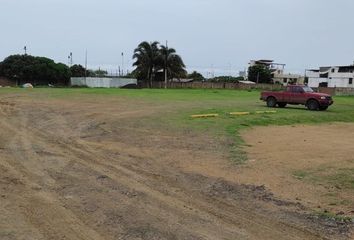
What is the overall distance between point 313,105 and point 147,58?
59086 millimetres

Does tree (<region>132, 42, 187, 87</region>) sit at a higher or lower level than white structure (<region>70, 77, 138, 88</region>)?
higher

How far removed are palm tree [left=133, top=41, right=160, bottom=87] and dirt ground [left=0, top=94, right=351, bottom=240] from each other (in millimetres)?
75879

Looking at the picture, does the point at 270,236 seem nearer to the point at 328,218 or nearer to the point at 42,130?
the point at 328,218

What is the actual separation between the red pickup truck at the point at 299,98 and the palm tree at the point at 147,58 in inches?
2205

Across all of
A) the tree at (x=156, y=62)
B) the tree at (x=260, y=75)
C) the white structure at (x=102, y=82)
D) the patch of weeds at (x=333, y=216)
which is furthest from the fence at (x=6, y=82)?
the patch of weeds at (x=333, y=216)

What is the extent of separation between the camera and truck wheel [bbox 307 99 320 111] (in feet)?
112

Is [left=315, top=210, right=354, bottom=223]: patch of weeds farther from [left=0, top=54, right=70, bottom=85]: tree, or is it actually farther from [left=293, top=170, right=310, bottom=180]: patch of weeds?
[left=0, top=54, right=70, bottom=85]: tree

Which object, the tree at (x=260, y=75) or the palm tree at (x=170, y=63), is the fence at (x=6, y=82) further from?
the tree at (x=260, y=75)

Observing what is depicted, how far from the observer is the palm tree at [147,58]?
90312 mm

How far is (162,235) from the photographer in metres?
6.37

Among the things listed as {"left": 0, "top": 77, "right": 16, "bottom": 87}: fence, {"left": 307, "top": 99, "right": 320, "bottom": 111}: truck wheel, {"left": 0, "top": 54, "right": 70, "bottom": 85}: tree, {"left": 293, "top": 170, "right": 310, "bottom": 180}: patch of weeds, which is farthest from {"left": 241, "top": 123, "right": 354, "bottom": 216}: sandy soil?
{"left": 0, "top": 54, "right": 70, "bottom": 85}: tree

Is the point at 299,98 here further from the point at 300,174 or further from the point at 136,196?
the point at 136,196

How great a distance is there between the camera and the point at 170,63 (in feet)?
301

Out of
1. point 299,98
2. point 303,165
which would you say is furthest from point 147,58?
point 303,165
